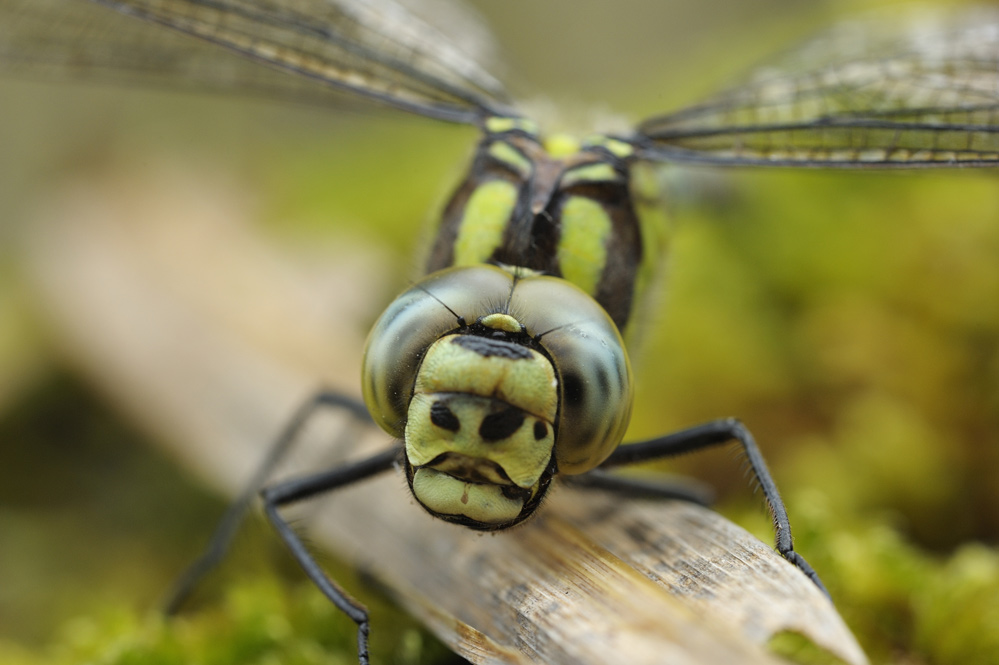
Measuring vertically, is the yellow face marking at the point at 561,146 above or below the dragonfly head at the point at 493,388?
above

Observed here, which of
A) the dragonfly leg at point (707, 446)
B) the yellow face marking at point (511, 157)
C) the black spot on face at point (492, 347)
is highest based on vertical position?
the yellow face marking at point (511, 157)

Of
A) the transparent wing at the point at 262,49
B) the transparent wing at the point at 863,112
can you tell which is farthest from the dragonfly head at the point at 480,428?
the transparent wing at the point at 262,49

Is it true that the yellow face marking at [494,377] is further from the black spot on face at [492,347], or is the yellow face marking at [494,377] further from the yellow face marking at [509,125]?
the yellow face marking at [509,125]

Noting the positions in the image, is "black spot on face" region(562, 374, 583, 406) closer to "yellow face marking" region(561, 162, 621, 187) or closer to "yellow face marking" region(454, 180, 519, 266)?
"yellow face marking" region(454, 180, 519, 266)

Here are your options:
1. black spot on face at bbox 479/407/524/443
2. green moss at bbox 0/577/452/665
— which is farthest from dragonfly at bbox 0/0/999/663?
green moss at bbox 0/577/452/665

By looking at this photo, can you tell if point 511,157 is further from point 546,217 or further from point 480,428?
point 480,428

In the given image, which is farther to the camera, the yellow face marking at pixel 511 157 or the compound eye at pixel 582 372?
the yellow face marking at pixel 511 157

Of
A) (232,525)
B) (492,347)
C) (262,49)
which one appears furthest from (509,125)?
(232,525)

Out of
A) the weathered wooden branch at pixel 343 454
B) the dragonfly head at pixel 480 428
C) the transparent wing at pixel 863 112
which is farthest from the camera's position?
the transparent wing at pixel 863 112

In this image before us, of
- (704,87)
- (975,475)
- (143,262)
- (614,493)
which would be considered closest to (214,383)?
(143,262)

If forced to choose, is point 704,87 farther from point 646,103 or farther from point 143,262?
point 143,262
